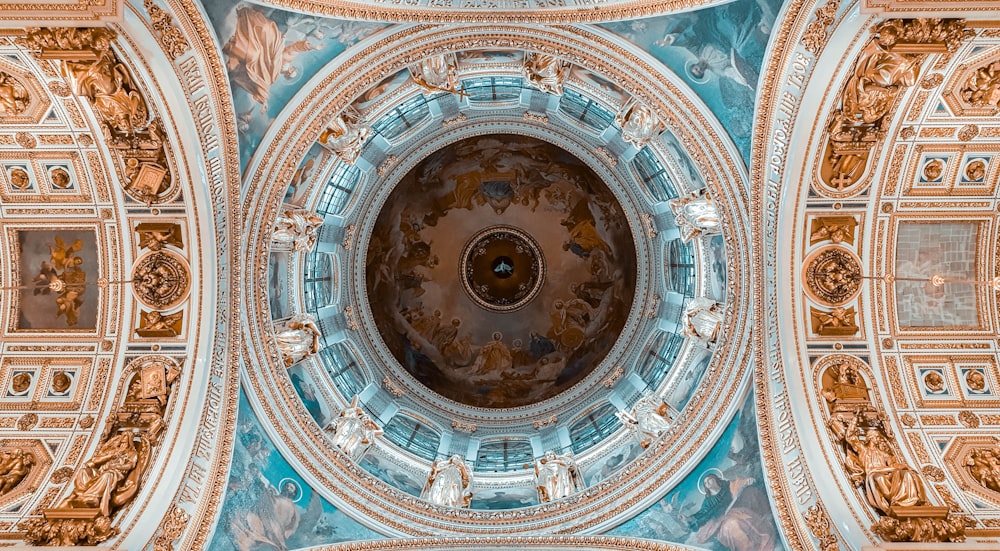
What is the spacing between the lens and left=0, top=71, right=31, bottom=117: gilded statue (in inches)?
517

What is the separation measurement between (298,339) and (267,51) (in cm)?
734

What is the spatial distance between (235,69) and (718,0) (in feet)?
34.7


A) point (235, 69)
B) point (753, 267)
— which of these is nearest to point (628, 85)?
point (753, 267)

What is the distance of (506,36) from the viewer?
14.1m

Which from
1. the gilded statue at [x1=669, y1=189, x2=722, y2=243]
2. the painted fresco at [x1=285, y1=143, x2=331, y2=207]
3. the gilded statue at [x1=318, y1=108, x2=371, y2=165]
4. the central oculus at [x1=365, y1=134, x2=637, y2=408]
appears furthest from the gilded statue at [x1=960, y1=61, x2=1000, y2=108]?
the painted fresco at [x1=285, y1=143, x2=331, y2=207]

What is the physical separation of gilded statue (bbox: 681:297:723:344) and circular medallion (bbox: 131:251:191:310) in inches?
511

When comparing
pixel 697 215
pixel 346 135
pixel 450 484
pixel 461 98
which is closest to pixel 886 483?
pixel 697 215

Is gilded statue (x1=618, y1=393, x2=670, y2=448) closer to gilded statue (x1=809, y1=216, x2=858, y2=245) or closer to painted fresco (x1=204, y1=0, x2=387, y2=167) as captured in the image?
gilded statue (x1=809, y1=216, x2=858, y2=245)

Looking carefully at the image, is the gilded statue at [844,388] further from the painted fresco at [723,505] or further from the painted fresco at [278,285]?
the painted fresco at [278,285]

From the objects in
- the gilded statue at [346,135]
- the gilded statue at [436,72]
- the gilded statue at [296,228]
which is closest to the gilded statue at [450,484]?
the gilded statue at [296,228]

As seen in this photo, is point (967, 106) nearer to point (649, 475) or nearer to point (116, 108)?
point (649, 475)

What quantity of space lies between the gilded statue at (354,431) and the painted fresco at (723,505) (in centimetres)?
711

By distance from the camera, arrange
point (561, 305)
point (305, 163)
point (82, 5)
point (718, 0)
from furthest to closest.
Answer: point (561, 305) → point (305, 163) → point (718, 0) → point (82, 5)

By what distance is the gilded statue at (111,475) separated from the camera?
42.4ft
